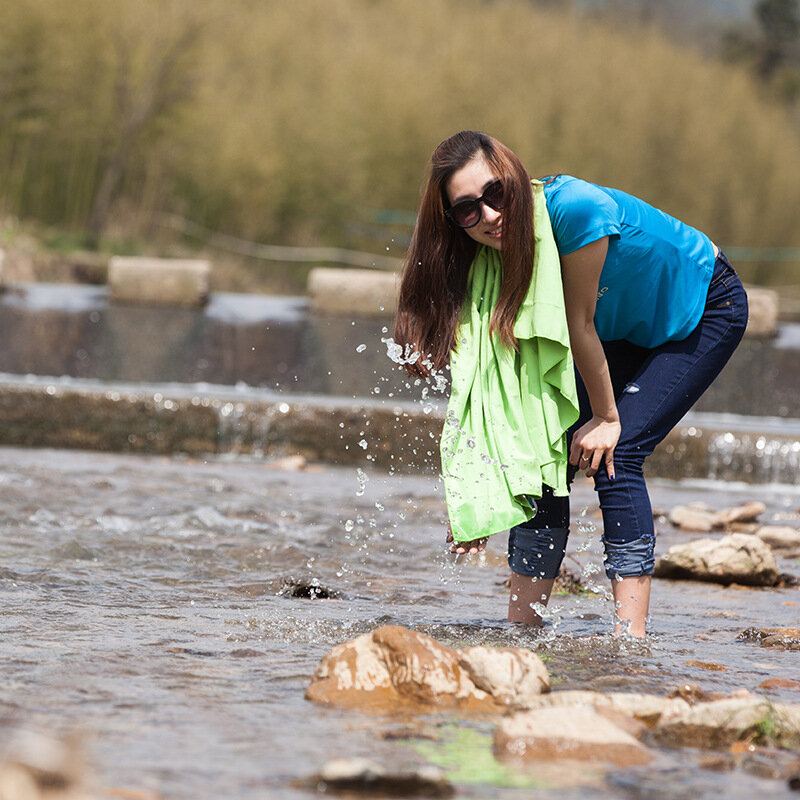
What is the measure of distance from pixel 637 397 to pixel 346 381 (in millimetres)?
5662

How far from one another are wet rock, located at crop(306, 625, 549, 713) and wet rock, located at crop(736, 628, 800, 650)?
77 centimetres

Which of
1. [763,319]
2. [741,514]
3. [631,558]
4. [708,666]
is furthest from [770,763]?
[763,319]

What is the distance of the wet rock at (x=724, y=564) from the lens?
12.3 feet

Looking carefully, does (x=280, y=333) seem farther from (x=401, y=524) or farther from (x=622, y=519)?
(x=622, y=519)

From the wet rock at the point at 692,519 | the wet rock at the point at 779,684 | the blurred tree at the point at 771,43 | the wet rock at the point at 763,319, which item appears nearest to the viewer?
the wet rock at the point at 779,684

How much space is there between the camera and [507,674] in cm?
233

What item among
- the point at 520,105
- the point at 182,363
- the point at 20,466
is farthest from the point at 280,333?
the point at 520,105

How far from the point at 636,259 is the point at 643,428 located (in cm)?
35

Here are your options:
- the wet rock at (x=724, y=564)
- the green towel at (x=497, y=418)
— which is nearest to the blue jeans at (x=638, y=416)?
the green towel at (x=497, y=418)

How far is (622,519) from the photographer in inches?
113

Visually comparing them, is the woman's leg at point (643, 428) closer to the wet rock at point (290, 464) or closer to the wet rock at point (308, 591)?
the wet rock at point (308, 591)

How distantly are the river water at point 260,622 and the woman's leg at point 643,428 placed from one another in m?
0.13

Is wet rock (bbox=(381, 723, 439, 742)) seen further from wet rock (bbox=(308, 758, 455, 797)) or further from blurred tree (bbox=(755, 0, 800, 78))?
blurred tree (bbox=(755, 0, 800, 78))

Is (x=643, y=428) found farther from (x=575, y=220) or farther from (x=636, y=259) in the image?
(x=575, y=220)
